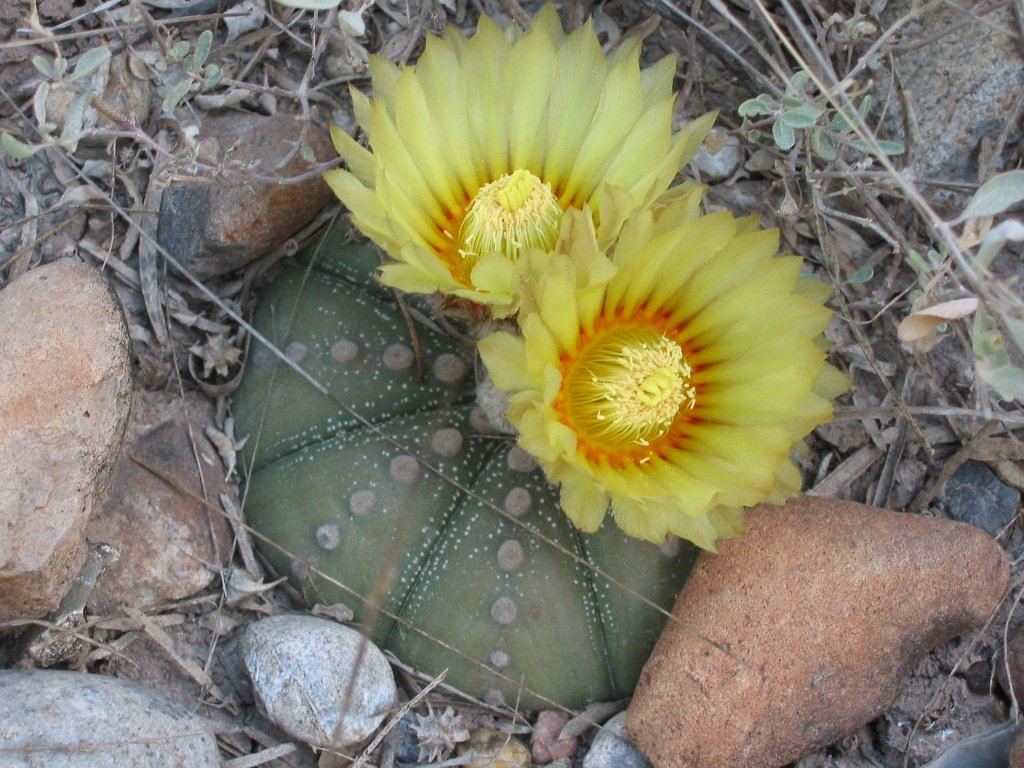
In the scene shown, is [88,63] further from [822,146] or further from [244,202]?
[822,146]

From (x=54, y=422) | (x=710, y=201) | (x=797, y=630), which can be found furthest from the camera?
(x=710, y=201)

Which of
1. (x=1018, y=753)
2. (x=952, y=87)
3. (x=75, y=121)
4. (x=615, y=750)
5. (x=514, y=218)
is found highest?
(x=952, y=87)

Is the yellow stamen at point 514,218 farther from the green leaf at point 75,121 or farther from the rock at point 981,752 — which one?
the rock at point 981,752

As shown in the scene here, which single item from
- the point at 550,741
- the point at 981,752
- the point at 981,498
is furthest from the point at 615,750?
the point at 981,498

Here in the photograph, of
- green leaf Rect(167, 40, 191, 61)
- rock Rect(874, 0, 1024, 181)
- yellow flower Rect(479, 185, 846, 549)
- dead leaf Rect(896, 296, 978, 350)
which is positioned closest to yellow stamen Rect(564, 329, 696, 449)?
yellow flower Rect(479, 185, 846, 549)

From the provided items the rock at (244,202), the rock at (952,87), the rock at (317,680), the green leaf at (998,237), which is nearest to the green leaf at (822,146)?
the rock at (952,87)

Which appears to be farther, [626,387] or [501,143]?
[501,143]

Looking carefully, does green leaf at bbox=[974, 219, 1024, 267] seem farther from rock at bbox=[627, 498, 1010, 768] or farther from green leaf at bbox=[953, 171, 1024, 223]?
rock at bbox=[627, 498, 1010, 768]
